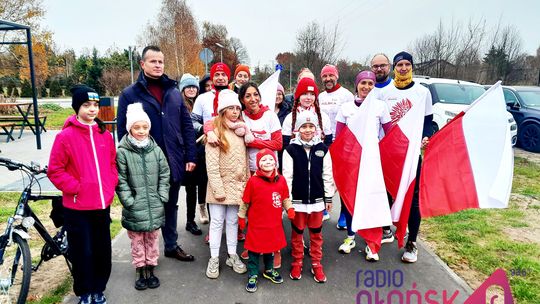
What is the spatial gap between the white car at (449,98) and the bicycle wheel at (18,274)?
1009 centimetres

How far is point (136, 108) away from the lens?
3260mm

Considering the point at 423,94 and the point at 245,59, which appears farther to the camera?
the point at 245,59

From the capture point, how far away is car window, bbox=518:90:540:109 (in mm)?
11666

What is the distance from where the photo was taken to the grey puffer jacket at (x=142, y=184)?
317cm

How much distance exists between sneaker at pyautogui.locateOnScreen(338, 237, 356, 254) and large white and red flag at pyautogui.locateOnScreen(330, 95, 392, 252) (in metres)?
0.62

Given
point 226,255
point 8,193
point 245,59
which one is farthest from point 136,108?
point 245,59

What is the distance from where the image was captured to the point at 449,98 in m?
10.9

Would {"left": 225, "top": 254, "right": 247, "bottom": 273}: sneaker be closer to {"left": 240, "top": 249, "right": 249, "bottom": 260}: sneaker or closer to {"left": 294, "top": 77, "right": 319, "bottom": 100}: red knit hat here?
{"left": 240, "top": 249, "right": 249, "bottom": 260}: sneaker

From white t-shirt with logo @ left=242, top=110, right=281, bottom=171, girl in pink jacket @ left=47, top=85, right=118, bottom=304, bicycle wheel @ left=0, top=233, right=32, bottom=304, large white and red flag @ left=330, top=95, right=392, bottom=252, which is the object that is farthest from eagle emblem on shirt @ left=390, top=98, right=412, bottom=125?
bicycle wheel @ left=0, top=233, right=32, bottom=304

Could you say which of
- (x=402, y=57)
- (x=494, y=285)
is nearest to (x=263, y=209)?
(x=402, y=57)

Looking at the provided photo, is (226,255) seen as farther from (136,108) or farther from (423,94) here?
(423,94)

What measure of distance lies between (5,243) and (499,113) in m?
4.42

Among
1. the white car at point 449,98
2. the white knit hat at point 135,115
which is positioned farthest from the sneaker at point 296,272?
the white car at point 449,98

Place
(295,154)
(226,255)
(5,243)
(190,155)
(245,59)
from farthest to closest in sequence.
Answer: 1. (245,59)
2. (226,255)
3. (190,155)
4. (295,154)
5. (5,243)
